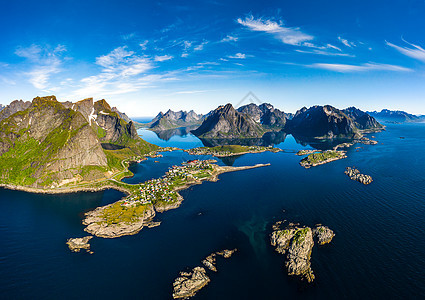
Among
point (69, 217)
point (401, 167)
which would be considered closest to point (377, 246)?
point (69, 217)

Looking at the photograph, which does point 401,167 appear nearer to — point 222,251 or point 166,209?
point 222,251

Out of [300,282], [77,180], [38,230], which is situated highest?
[77,180]

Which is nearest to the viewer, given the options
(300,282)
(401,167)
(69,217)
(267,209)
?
(300,282)

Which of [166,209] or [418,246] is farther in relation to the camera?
[166,209]

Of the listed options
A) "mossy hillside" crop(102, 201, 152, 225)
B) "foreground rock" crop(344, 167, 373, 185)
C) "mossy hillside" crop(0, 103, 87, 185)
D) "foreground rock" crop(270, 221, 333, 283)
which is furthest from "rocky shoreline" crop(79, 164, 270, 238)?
"foreground rock" crop(344, 167, 373, 185)

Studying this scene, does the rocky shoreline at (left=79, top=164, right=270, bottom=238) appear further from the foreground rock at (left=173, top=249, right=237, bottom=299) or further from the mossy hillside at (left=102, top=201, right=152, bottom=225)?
the foreground rock at (left=173, top=249, right=237, bottom=299)
